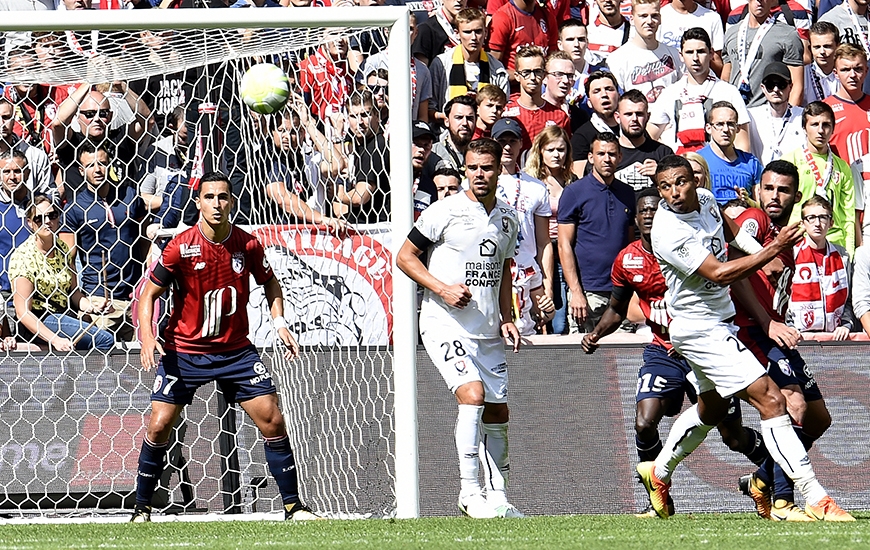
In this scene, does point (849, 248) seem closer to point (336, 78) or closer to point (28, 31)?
point (336, 78)

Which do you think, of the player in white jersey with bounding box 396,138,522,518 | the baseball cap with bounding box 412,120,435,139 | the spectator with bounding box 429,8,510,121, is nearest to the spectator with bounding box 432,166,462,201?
the baseball cap with bounding box 412,120,435,139

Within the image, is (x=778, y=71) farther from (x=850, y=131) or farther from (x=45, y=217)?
(x=45, y=217)

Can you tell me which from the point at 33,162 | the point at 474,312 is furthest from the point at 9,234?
the point at 474,312

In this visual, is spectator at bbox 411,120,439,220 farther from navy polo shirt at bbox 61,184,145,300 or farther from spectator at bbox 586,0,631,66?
spectator at bbox 586,0,631,66

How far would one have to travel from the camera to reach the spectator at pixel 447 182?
9.12m

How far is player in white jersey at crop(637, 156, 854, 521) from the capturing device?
6.48 metres

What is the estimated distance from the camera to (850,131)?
428 inches

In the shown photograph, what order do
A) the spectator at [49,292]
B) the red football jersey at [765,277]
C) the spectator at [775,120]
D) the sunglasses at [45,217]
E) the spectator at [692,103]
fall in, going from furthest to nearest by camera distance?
the spectator at [775,120] → the spectator at [692,103] → the sunglasses at [45,217] → the spectator at [49,292] → the red football jersey at [765,277]

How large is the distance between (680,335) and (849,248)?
12.8 feet

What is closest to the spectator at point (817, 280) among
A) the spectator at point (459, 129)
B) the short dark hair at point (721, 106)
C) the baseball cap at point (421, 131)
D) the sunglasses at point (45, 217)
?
the short dark hair at point (721, 106)

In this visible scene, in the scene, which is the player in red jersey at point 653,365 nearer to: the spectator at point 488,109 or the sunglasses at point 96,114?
the spectator at point 488,109

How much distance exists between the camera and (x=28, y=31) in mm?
7395

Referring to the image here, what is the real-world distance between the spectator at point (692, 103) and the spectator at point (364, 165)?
3.13 metres

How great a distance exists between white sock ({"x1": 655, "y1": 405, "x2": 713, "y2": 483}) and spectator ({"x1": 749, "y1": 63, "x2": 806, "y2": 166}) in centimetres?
422
